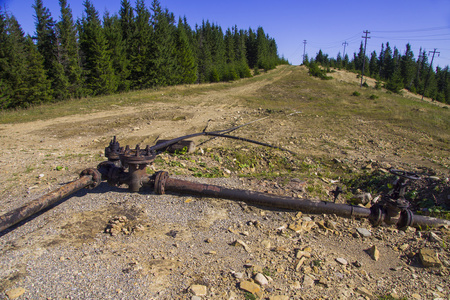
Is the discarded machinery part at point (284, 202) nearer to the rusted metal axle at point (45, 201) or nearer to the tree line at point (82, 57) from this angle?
the rusted metal axle at point (45, 201)

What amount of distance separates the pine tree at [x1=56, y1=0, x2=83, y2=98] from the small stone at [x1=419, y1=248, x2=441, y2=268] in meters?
28.4

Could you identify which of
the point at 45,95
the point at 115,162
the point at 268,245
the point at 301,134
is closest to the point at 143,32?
the point at 45,95

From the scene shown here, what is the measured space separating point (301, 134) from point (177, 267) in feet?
25.3

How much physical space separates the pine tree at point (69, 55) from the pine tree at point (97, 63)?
88cm

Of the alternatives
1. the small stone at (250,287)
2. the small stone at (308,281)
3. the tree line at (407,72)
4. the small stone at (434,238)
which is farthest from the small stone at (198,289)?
the tree line at (407,72)

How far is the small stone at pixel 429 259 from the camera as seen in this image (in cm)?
269

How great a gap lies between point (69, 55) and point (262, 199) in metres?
31.3

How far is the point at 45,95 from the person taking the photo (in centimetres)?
2489

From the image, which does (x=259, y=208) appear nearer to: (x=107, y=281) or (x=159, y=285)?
(x=159, y=285)

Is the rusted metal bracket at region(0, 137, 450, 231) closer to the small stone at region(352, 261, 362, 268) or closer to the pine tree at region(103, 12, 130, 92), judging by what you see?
the small stone at region(352, 261, 362, 268)

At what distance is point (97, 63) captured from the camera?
26.1 metres

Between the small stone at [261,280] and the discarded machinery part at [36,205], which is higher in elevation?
the discarded machinery part at [36,205]

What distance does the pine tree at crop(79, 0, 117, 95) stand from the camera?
2543 centimetres

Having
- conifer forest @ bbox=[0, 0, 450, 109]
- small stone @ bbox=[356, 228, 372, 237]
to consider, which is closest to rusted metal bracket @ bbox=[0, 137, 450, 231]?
small stone @ bbox=[356, 228, 372, 237]
